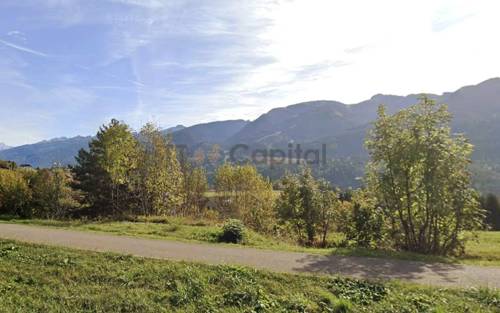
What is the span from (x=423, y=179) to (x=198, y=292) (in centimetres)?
1064

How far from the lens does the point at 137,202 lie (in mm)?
37938

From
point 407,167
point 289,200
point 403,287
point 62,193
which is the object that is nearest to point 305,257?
point 403,287

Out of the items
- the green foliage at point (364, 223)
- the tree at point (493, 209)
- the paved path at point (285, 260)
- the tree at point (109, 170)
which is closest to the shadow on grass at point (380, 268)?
the paved path at point (285, 260)

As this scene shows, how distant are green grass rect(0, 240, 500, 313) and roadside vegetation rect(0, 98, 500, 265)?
4339 millimetres

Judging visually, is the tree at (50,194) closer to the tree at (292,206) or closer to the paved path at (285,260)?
the tree at (292,206)

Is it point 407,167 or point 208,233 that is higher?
point 407,167

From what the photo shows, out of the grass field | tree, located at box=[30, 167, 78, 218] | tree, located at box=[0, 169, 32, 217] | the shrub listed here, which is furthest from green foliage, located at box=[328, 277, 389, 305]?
tree, located at box=[30, 167, 78, 218]

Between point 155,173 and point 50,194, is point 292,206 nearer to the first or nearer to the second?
point 155,173

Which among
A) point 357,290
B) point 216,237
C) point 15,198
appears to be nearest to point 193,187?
point 15,198

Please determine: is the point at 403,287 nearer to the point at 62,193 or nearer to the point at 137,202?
the point at 137,202

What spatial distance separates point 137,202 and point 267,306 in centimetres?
3117

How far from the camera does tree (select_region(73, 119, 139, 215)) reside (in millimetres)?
31909

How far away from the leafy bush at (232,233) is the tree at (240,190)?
29.7 meters

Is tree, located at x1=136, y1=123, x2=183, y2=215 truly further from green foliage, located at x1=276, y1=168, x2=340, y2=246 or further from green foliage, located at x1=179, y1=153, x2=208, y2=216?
green foliage, located at x1=276, y1=168, x2=340, y2=246
